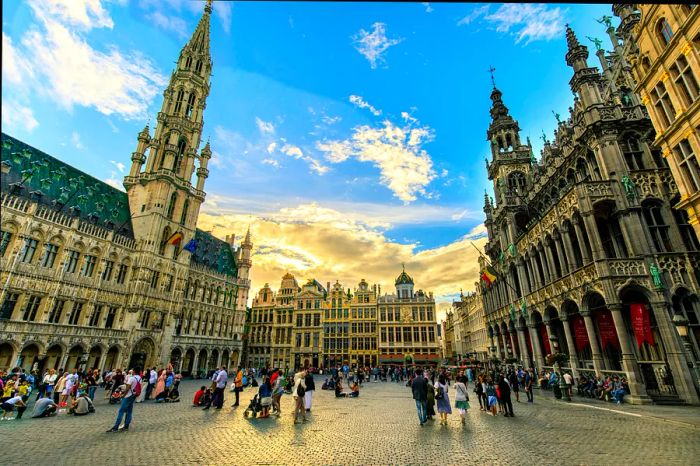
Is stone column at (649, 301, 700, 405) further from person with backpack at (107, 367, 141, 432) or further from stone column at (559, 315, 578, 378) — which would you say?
person with backpack at (107, 367, 141, 432)

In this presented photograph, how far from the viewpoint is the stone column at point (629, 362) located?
61.8 ft

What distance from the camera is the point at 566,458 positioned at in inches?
399

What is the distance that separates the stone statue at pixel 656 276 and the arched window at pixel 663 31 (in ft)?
37.4

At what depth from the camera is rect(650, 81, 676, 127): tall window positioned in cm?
1780

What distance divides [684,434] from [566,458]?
5.52 m

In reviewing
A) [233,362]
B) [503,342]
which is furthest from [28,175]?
[503,342]

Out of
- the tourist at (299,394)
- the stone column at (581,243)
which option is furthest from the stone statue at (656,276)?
the tourist at (299,394)

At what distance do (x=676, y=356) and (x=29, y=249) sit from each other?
4875 cm

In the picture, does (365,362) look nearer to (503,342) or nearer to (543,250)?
(503,342)

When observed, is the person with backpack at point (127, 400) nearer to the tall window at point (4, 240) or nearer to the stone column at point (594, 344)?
the stone column at point (594, 344)

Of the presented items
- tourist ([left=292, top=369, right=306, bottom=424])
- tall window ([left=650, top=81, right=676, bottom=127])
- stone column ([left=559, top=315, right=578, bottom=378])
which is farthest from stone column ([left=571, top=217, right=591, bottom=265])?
tourist ([left=292, top=369, right=306, bottom=424])

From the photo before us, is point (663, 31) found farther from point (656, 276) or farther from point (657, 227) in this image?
point (656, 276)

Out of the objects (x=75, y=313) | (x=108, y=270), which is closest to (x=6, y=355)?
(x=75, y=313)

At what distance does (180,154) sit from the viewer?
2130 inches
